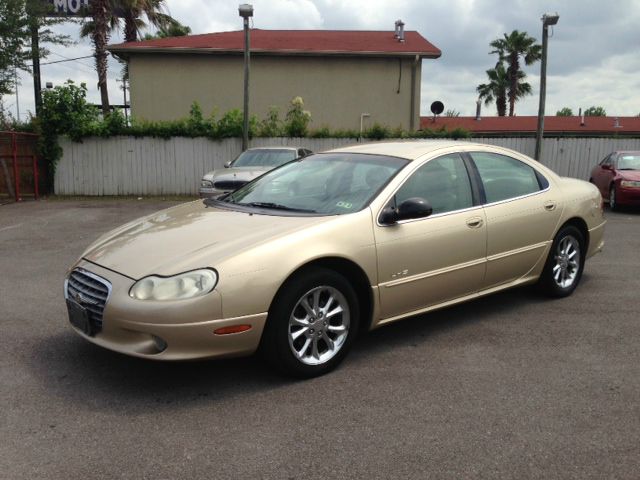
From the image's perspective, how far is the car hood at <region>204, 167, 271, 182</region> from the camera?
12135 millimetres

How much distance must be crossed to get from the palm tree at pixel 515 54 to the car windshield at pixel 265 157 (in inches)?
1407

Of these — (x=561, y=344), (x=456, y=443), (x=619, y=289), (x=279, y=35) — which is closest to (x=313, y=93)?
(x=279, y=35)

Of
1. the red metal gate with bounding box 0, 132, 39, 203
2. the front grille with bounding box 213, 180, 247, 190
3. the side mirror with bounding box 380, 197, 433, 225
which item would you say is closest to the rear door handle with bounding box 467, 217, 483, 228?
the side mirror with bounding box 380, 197, 433, 225

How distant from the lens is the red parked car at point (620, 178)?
42.6 feet

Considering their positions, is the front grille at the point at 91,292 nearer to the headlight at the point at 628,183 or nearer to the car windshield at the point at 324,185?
the car windshield at the point at 324,185

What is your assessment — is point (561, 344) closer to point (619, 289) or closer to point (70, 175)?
point (619, 289)

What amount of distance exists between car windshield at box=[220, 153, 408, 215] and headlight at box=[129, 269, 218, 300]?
1047mm

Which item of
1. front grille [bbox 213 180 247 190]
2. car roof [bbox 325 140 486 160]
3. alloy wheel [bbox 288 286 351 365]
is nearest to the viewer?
alloy wheel [bbox 288 286 351 365]

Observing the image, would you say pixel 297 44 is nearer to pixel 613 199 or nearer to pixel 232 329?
pixel 613 199

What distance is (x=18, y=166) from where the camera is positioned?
1653cm

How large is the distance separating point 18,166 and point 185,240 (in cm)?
1479

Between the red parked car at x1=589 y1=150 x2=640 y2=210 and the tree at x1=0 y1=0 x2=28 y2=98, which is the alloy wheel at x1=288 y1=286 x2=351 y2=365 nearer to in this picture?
the red parked car at x1=589 y1=150 x2=640 y2=210

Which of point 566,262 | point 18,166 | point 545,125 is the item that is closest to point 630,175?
point 566,262

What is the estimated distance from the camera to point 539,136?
1770 cm
